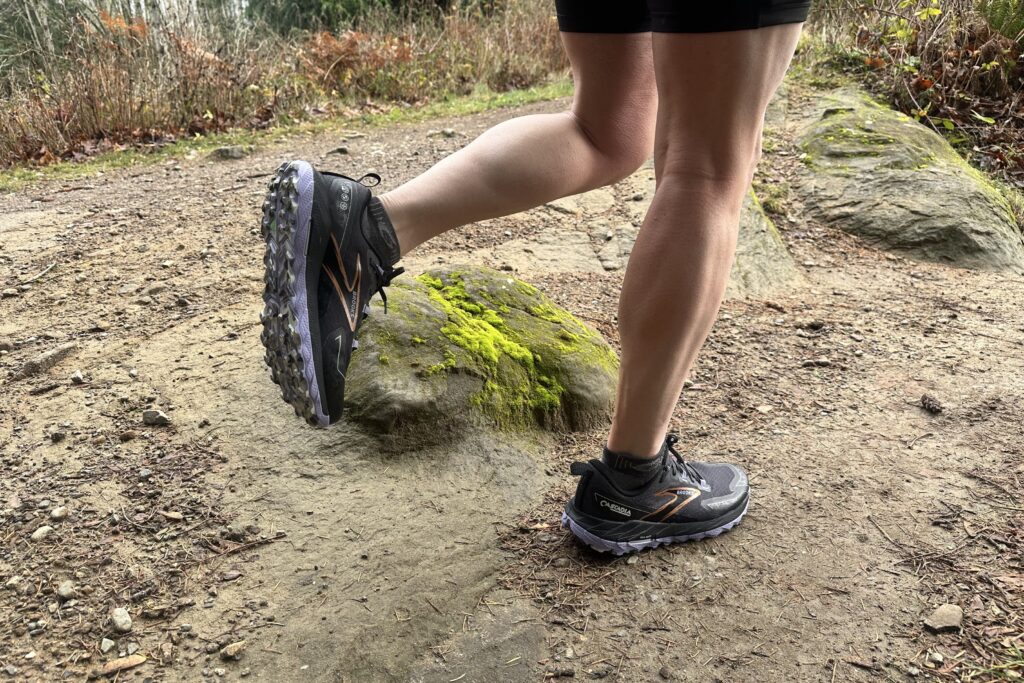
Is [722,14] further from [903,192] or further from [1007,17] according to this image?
[1007,17]

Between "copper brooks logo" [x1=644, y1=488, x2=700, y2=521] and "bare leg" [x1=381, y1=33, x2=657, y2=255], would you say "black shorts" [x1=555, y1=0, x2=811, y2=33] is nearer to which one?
"bare leg" [x1=381, y1=33, x2=657, y2=255]

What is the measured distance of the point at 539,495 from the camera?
78.3 inches

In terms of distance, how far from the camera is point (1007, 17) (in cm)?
522

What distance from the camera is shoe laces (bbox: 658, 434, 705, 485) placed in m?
1.75

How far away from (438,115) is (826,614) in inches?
225

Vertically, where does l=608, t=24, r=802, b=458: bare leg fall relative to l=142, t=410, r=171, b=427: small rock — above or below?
above

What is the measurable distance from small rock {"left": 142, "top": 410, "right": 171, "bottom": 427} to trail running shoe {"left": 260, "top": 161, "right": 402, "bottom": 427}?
2.24ft

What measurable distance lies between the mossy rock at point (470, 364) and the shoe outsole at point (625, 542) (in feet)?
1.62

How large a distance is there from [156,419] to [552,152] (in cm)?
125

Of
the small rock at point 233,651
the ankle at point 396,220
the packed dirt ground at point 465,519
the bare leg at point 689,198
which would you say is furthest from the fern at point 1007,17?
the small rock at point 233,651

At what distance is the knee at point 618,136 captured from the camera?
1878 mm

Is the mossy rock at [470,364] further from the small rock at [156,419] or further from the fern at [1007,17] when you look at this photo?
the fern at [1007,17]

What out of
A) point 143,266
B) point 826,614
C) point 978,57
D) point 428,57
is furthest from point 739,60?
point 428,57

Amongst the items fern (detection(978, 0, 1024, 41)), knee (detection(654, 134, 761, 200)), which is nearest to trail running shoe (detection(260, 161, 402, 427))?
knee (detection(654, 134, 761, 200))
